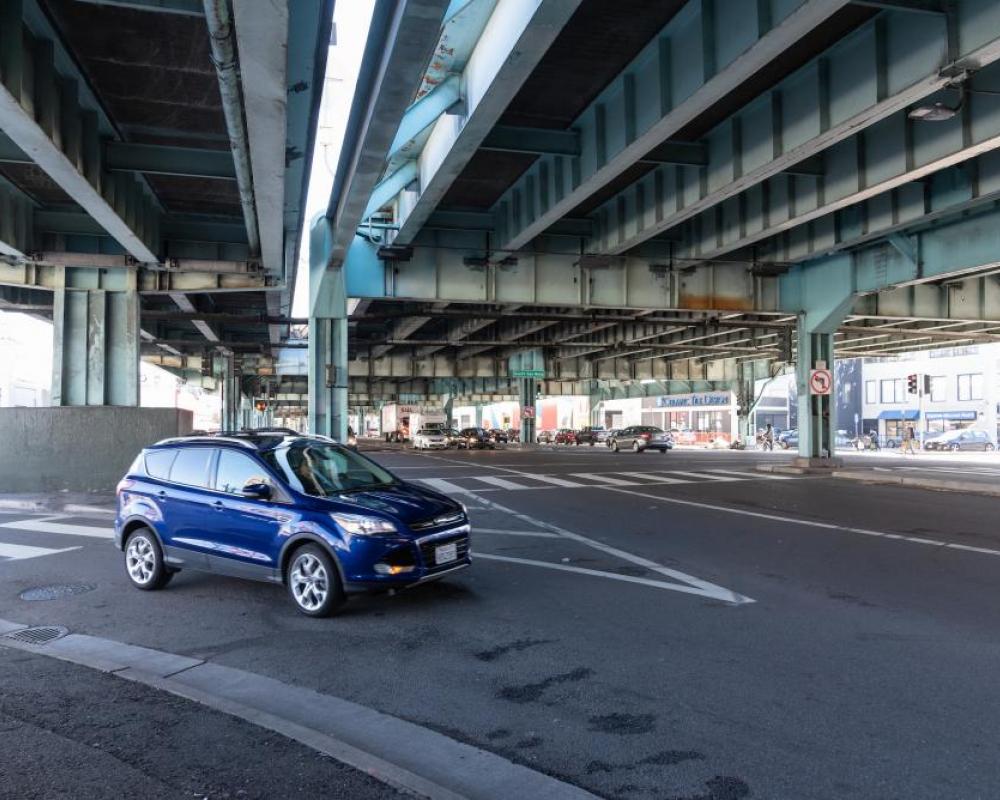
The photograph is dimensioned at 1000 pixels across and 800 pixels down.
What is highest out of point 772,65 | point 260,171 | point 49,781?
point 772,65

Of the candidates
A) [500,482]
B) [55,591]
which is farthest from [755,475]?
[55,591]

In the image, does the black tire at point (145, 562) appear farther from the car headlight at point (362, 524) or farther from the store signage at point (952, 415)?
the store signage at point (952, 415)

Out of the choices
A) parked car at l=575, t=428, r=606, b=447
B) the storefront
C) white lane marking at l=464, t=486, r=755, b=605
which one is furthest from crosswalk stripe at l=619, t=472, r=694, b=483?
parked car at l=575, t=428, r=606, b=447

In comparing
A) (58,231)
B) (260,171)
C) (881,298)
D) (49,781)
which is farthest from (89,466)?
(881,298)

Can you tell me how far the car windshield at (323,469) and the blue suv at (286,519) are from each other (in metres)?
0.01

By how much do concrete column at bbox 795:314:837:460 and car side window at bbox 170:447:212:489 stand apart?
2209cm

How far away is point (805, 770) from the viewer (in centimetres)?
379

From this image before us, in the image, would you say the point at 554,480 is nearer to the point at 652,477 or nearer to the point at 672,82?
the point at 652,477

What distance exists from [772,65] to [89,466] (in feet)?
55.2

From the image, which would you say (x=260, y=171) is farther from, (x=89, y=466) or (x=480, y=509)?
(x=89, y=466)

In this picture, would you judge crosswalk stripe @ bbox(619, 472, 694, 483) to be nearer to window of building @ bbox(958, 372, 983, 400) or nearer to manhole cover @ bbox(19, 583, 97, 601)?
manhole cover @ bbox(19, 583, 97, 601)

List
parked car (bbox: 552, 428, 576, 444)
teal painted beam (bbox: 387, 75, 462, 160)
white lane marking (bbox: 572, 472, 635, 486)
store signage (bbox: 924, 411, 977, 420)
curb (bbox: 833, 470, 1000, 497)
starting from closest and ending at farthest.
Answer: teal painted beam (bbox: 387, 75, 462, 160) < curb (bbox: 833, 470, 1000, 497) < white lane marking (bbox: 572, 472, 635, 486) < store signage (bbox: 924, 411, 977, 420) < parked car (bbox: 552, 428, 576, 444)

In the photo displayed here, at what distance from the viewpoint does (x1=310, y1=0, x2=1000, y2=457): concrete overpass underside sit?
10047 millimetres

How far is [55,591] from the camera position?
8.04 meters
